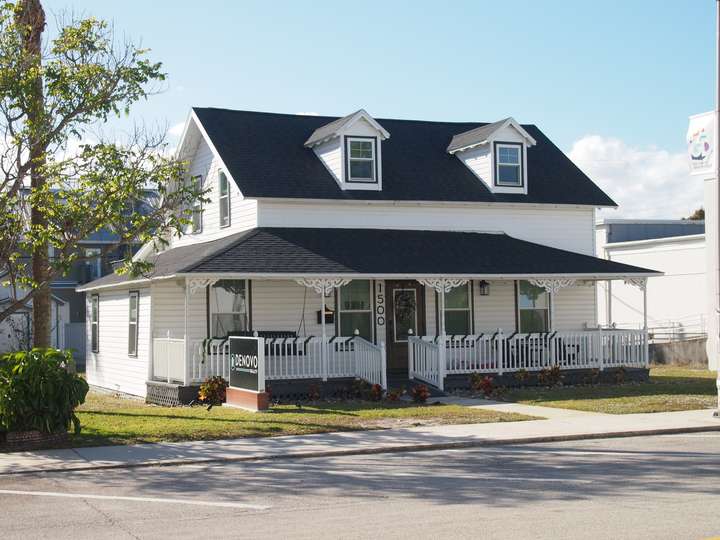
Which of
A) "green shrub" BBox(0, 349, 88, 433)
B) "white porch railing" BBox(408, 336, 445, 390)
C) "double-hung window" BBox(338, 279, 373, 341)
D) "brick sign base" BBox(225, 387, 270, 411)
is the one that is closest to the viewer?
"green shrub" BBox(0, 349, 88, 433)

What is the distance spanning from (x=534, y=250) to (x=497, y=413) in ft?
29.0

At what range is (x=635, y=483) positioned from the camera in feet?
37.8

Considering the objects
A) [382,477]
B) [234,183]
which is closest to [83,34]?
[234,183]

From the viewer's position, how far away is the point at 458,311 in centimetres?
2705

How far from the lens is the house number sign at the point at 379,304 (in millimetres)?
26094

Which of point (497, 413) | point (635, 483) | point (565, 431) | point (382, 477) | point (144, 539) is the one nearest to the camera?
point (144, 539)

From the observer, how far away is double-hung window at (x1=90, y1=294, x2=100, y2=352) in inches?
1193

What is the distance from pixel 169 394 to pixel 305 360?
3.30m

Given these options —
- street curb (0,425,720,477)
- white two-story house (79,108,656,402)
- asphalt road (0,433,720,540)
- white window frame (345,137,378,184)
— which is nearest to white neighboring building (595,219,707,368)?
white two-story house (79,108,656,402)

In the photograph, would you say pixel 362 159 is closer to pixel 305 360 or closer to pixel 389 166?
pixel 389 166

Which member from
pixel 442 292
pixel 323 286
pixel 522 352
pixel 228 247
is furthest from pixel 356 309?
pixel 522 352

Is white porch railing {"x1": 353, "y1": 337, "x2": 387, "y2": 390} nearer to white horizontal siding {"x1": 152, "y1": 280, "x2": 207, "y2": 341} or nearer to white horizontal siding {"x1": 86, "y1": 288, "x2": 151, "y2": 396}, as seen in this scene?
white horizontal siding {"x1": 152, "y1": 280, "x2": 207, "y2": 341}

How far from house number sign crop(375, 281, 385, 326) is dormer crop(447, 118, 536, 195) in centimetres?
498

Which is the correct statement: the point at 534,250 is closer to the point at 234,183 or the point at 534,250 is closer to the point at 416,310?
the point at 416,310
